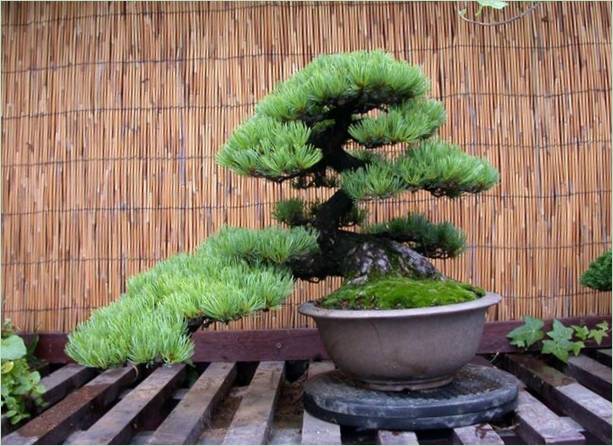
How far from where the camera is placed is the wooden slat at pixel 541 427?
3.15 feet

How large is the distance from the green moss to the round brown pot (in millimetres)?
24

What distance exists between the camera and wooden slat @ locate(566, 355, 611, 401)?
1.21 meters

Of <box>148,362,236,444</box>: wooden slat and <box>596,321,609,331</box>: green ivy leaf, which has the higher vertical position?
<box>596,321,609,331</box>: green ivy leaf

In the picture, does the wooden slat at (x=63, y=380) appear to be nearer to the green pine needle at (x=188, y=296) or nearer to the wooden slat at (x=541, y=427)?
the green pine needle at (x=188, y=296)

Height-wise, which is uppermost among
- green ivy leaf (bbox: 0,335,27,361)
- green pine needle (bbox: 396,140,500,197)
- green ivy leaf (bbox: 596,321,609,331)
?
green pine needle (bbox: 396,140,500,197)

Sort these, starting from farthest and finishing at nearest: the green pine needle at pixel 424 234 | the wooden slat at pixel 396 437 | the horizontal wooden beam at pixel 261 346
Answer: the horizontal wooden beam at pixel 261 346 → the green pine needle at pixel 424 234 → the wooden slat at pixel 396 437

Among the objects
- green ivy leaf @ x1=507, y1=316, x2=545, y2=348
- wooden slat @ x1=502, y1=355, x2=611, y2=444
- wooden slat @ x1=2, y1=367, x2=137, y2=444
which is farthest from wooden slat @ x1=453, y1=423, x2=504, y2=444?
wooden slat @ x1=2, y1=367, x2=137, y2=444

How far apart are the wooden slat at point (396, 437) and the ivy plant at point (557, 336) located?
21.9 inches

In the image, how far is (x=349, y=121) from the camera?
1159mm

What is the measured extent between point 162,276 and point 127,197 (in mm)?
622

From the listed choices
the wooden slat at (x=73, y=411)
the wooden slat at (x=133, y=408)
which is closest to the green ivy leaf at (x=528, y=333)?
the wooden slat at (x=133, y=408)

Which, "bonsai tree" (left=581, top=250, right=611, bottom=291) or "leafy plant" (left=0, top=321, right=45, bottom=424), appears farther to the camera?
"bonsai tree" (left=581, top=250, right=611, bottom=291)

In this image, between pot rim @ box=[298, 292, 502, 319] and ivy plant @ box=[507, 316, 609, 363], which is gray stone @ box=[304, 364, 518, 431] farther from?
ivy plant @ box=[507, 316, 609, 363]

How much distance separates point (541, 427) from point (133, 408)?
72 cm
